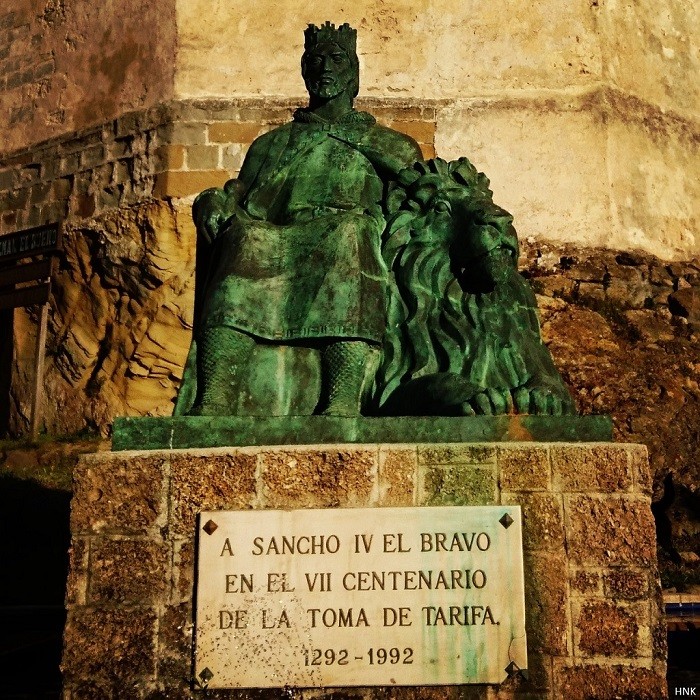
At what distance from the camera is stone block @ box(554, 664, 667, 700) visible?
15.2ft

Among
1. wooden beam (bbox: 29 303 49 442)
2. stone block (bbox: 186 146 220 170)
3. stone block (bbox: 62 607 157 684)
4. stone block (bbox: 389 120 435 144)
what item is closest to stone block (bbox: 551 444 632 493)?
stone block (bbox: 62 607 157 684)

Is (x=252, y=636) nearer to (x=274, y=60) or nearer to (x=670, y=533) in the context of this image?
(x=670, y=533)

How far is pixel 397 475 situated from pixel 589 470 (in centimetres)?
59

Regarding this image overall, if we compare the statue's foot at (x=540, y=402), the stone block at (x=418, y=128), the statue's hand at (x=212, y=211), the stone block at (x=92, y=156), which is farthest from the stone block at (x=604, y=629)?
the stone block at (x=92, y=156)

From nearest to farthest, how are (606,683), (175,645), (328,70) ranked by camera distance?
(606,683) < (175,645) < (328,70)

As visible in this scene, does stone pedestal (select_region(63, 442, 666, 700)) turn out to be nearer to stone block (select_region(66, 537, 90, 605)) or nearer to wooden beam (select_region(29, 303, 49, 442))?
stone block (select_region(66, 537, 90, 605))

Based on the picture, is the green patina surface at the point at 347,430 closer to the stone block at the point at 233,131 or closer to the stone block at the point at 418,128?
the stone block at the point at 418,128

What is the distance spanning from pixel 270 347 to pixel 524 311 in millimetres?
907

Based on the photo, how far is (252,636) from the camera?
470 cm

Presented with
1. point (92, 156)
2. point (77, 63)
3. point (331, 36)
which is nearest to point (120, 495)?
point (331, 36)

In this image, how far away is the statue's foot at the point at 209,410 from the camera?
5.17 m

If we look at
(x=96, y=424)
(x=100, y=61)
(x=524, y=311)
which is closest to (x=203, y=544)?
(x=524, y=311)

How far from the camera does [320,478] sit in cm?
485

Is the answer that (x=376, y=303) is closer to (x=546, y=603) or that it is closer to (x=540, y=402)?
(x=540, y=402)
